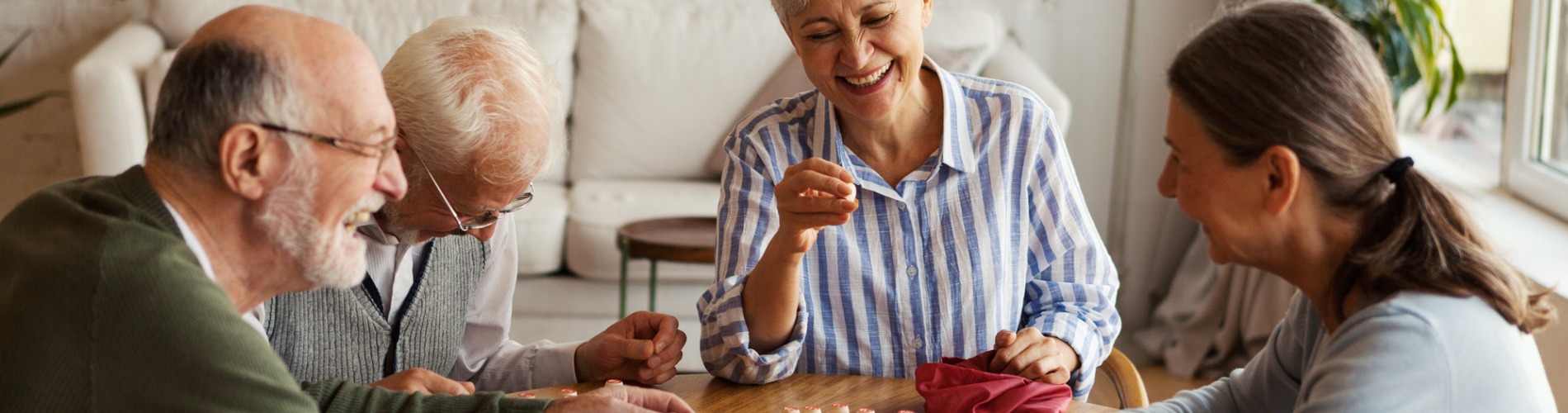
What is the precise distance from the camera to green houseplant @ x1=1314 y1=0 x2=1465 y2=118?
3.15m

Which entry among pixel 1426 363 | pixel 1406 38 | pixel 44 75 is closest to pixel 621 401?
pixel 1426 363

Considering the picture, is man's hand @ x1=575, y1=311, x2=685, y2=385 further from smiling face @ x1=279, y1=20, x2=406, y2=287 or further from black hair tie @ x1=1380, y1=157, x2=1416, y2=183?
black hair tie @ x1=1380, y1=157, x2=1416, y2=183

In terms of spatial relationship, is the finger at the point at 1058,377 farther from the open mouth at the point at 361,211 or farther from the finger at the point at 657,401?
the open mouth at the point at 361,211

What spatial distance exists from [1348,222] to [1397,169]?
67mm

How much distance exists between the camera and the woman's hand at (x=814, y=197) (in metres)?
1.46

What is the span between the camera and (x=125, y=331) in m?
0.99

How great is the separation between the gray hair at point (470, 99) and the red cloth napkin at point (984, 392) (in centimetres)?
59

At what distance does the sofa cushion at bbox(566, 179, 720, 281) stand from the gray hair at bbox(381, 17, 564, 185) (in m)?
1.88

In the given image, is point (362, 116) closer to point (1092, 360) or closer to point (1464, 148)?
point (1092, 360)

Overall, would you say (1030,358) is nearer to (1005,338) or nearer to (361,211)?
(1005,338)

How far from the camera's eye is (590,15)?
4.13 meters

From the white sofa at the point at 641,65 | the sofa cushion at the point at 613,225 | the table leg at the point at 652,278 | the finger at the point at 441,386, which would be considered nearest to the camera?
the finger at the point at 441,386

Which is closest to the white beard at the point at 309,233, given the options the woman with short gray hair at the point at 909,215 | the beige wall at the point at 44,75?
the woman with short gray hair at the point at 909,215

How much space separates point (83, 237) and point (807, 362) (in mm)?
1003
